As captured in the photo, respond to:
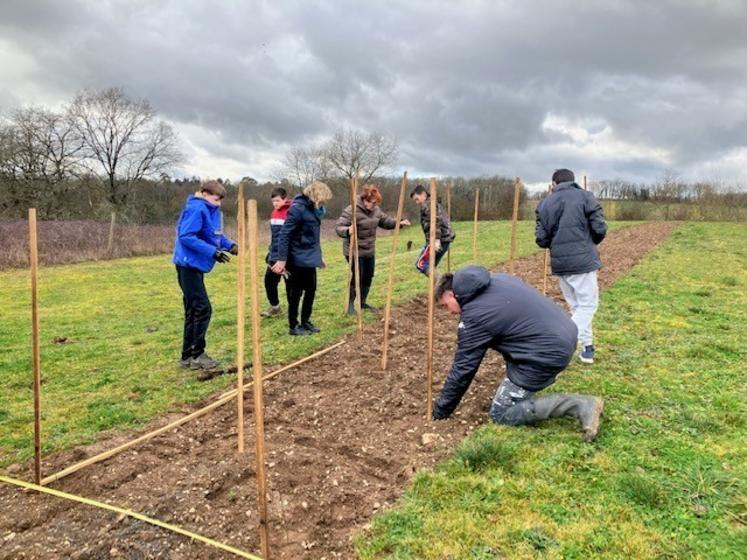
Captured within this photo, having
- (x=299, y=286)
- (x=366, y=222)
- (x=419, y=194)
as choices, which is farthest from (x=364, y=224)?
(x=299, y=286)

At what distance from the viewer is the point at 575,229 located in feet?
16.9

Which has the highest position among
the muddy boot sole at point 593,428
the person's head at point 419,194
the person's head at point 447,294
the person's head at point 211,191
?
the person's head at point 419,194

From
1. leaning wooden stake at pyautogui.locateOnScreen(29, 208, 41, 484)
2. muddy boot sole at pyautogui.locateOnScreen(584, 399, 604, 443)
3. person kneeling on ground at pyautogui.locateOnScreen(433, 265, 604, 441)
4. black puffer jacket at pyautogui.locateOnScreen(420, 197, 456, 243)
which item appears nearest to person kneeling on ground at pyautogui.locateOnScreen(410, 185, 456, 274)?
black puffer jacket at pyautogui.locateOnScreen(420, 197, 456, 243)

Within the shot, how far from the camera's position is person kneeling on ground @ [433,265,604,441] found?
12.6 feet

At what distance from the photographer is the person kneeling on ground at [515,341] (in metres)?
3.83

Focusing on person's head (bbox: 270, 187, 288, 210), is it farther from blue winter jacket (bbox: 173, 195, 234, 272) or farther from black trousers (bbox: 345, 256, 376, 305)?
blue winter jacket (bbox: 173, 195, 234, 272)

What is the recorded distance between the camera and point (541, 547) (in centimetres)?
272

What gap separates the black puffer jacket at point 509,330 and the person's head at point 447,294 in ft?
0.19

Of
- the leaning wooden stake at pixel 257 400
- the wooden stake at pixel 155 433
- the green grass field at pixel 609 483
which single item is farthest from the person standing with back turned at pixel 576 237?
the leaning wooden stake at pixel 257 400

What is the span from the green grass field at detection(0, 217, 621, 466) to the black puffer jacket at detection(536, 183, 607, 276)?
3.24m

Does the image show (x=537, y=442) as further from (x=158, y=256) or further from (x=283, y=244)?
(x=158, y=256)

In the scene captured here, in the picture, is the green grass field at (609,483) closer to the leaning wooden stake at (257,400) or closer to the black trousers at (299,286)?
the leaning wooden stake at (257,400)

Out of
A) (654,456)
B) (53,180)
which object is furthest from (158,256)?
(654,456)

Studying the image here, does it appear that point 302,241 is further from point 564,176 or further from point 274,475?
point 274,475
